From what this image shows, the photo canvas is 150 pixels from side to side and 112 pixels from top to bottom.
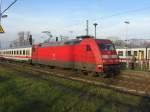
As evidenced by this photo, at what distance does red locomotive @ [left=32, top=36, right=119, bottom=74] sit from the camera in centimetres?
2195

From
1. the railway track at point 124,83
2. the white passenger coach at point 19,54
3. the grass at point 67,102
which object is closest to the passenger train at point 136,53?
the white passenger coach at point 19,54

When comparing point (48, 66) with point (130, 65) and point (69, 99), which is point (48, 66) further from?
point (69, 99)

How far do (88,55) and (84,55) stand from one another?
70 centimetres

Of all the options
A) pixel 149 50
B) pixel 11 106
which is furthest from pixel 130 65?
pixel 11 106

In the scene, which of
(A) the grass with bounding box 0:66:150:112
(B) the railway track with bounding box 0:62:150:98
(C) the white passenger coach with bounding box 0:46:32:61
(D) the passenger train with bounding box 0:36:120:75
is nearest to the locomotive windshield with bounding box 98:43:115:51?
(D) the passenger train with bounding box 0:36:120:75

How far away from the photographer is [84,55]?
23703mm

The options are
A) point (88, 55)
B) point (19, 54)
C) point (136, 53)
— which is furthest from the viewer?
point (19, 54)

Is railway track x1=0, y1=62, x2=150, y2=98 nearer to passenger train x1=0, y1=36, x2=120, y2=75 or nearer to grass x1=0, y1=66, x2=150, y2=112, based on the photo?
passenger train x1=0, y1=36, x2=120, y2=75

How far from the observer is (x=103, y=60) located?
858 inches

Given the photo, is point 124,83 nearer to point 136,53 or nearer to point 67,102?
point 67,102

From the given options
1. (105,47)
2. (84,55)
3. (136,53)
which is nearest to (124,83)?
(105,47)

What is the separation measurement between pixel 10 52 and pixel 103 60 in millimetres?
39174

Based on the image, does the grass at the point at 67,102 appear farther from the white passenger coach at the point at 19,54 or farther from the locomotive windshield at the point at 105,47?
the white passenger coach at the point at 19,54

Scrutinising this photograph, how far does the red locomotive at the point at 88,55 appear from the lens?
72.0 ft
